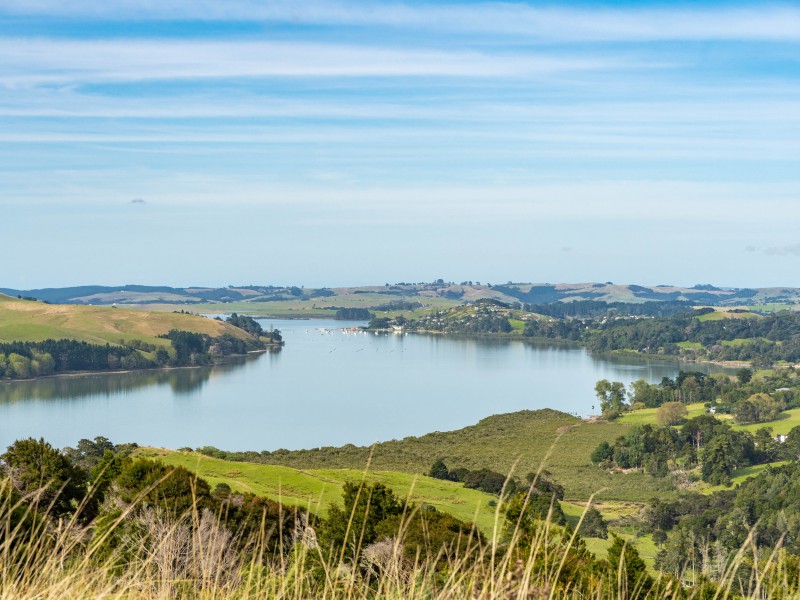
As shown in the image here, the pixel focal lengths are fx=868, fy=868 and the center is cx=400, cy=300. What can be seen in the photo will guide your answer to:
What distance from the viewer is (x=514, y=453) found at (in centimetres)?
4641

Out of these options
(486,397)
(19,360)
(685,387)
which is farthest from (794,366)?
(19,360)

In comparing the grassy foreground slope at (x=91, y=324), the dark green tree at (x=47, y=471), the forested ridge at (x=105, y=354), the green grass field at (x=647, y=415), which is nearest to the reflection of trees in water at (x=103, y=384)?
the forested ridge at (x=105, y=354)

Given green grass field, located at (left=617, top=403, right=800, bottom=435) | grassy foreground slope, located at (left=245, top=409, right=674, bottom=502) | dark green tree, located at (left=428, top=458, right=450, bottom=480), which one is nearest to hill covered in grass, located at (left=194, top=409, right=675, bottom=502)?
grassy foreground slope, located at (left=245, top=409, right=674, bottom=502)

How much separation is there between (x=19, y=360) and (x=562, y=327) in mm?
85597

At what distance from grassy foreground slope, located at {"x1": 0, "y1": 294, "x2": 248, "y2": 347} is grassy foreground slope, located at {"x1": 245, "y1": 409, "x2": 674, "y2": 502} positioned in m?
Result: 54.9

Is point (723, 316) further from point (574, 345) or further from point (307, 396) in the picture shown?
point (307, 396)

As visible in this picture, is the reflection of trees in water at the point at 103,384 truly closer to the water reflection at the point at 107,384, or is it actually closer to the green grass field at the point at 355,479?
the water reflection at the point at 107,384

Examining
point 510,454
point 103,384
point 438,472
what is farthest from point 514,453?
point 103,384

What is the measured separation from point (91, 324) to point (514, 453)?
70.6 meters

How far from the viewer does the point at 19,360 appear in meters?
81.9

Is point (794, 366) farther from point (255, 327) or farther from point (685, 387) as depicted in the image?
point (255, 327)

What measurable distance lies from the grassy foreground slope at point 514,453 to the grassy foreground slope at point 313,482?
563cm

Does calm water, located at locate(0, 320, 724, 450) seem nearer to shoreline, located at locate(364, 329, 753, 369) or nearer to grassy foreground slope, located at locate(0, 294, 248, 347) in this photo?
shoreline, located at locate(364, 329, 753, 369)

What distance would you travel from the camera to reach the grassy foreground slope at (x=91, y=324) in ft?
309
